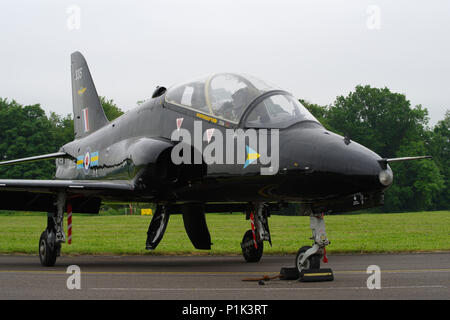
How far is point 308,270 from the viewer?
8625 millimetres

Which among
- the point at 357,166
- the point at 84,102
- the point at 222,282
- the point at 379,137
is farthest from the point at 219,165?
the point at 379,137

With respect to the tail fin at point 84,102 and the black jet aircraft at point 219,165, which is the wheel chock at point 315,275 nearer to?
the black jet aircraft at point 219,165

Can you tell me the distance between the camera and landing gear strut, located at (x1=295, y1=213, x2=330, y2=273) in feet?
28.5

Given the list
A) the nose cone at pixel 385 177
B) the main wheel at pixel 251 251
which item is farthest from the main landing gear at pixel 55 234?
the nose cone at pixel 385 177

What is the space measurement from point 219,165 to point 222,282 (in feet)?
6.04

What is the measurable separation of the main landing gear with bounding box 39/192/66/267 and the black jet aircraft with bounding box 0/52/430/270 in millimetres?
21

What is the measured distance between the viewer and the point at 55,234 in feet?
41.5

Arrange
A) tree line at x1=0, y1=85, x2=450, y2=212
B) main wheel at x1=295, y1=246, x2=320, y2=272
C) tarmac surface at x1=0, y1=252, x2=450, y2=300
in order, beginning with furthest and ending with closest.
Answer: tree line at x1=0, y1=85, x2=450, y2=212, main wheel at x1=295, y1=246, x2=320, y2=272, tarmac surface at x1=0, y1=252, x2=450, y2=300

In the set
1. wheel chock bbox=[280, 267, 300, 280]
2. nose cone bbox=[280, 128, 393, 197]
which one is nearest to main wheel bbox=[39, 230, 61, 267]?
wheel chock bbox=[280, 267, 300, 280]

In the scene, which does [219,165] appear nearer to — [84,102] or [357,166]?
[357,166]

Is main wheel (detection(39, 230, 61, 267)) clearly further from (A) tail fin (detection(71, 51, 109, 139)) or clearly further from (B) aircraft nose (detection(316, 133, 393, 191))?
(B) aircraft nose (detection(316, 133, 393, 191))
